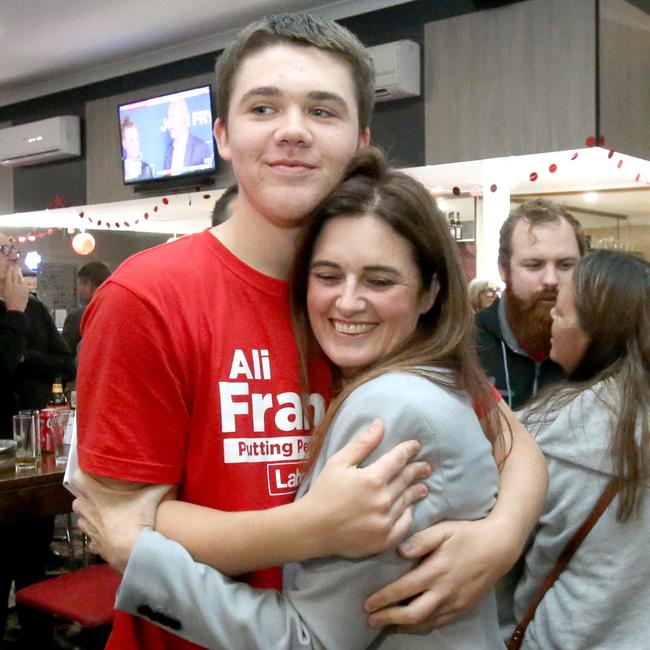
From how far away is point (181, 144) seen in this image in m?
6.01

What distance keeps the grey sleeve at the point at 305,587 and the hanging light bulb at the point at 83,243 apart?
7.55 meters

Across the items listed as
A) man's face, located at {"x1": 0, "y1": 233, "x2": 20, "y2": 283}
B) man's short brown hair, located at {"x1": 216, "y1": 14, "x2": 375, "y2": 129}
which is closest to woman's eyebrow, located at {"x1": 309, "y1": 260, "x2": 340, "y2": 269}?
man's short brown hair, located at {"x1": 216, "y1": 14, "x2": 375, "y2": 129}

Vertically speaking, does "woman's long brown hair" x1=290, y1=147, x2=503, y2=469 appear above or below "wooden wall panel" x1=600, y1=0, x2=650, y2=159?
below

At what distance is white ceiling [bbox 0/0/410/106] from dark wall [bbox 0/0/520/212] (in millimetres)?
70

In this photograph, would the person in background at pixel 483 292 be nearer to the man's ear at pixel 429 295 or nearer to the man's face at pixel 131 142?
the man's face at pixel 131 142

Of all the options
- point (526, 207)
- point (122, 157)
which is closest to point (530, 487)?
point (526, 207)

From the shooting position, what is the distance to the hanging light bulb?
8.30 meters

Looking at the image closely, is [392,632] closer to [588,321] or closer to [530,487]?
[530,487]

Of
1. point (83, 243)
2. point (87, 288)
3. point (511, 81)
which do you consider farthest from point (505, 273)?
point (83, 243)

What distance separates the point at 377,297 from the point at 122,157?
5562 mm

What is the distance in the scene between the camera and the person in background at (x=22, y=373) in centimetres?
358

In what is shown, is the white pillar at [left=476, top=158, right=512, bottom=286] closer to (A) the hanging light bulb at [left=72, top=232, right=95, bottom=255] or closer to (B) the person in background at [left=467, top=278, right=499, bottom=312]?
(B) the person in background at [left=467, top=278, right=499, bottom=312]

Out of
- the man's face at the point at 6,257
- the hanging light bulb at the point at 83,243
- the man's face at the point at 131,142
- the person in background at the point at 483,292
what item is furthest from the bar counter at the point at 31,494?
→ the hanging light bulb at the point at 83,243

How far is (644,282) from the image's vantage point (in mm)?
1912
